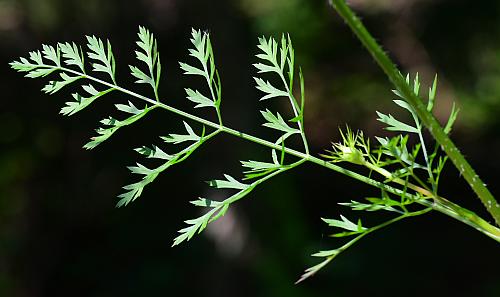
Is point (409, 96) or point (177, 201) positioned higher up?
point (177, 201)

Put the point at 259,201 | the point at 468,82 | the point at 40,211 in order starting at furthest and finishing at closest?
the point at 468,82
the point at 40,211
the point at 259,201

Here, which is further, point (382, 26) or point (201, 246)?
point (382, 26)

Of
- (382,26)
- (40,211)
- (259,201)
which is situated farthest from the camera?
(382,26)

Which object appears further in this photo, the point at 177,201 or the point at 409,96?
the point at 177,201

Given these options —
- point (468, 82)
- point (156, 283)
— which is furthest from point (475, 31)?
point (156, 283)

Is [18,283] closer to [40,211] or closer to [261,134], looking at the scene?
[40,211]

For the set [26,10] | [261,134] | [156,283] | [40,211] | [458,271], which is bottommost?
[458,271]
